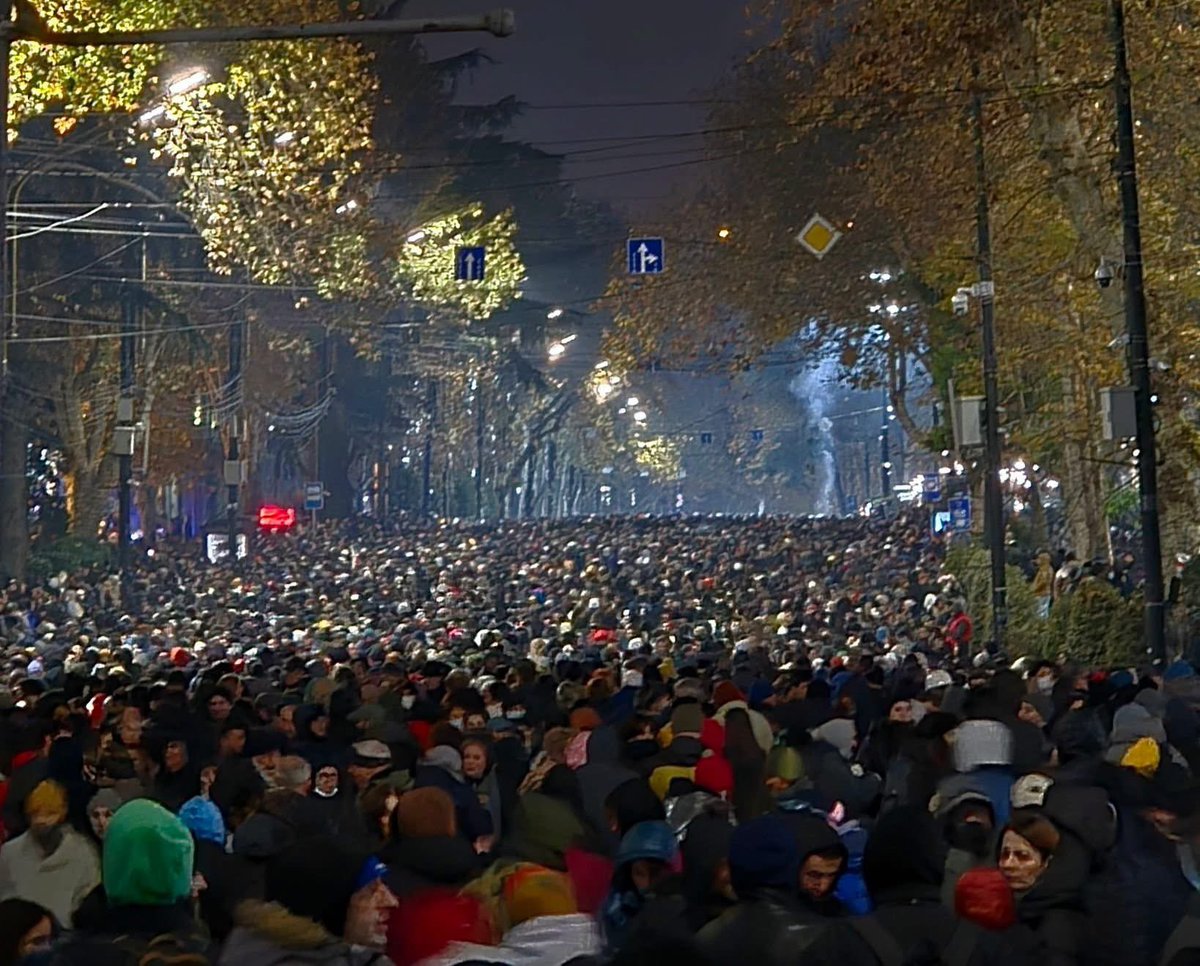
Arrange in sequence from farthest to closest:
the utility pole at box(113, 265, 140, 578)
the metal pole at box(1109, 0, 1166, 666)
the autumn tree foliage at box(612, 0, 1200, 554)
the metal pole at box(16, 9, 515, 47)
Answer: the utility pole at box(113, 265, 140, 578)
the autumn tree foliage at box(612, 0, 1200, 554)
the metal pole at box(1109, 0, 1166, 666)
the metal pole at box(16, 9, 515, 47)

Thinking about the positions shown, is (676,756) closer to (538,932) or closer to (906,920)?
(906,920)

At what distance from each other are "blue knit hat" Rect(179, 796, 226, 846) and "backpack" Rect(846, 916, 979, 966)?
10.7 ft

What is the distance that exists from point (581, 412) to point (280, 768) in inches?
4623

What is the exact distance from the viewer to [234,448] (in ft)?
196

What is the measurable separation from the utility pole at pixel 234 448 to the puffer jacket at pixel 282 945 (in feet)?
145

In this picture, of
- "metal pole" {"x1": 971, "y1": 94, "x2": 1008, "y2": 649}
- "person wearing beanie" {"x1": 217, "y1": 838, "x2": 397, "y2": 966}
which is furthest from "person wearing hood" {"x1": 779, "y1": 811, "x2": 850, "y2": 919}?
"metal pole" {"x1": 971, "y1": 94, "x2": 1008, "y2": 649}

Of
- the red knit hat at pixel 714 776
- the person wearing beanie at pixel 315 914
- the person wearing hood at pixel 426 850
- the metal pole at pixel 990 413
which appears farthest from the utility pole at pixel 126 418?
the person wearing beanie at pixel 315 914

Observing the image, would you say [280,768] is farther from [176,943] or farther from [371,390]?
[371,390]

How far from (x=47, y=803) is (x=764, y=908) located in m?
3.59

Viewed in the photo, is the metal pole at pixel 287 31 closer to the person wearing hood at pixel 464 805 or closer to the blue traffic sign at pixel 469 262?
the person wearing hood at pixel 464 805

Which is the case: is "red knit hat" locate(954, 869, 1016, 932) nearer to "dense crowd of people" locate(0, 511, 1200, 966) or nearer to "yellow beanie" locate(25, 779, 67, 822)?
"dense crowd of people" locate(0, 511, 1200, 966)

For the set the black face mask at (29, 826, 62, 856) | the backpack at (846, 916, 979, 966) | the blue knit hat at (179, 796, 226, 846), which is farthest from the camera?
the blue knit hat at (179, 796, 226, 846)

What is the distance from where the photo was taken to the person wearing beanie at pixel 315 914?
19.8 feet

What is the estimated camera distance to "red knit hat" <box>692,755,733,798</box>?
10.6 metres
